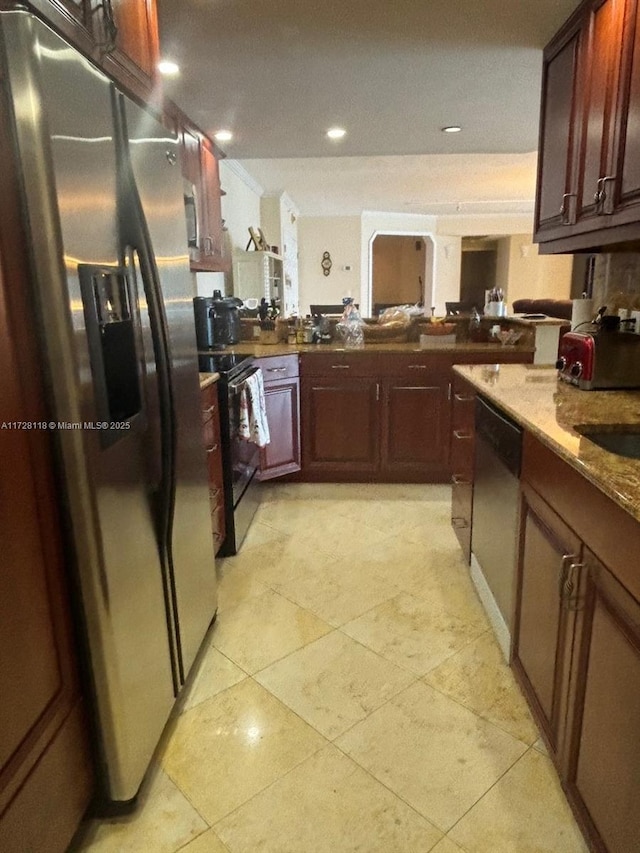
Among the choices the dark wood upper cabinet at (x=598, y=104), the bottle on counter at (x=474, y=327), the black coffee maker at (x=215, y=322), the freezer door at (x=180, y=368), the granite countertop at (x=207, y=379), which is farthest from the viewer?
the bottle on counter at (x=474, y=327)

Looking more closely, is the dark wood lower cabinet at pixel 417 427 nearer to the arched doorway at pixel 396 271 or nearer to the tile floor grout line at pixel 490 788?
the tile floor grout line at pixel 490 788

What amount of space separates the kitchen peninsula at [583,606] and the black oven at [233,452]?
1.31m

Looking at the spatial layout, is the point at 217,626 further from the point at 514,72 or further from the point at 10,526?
the point at 514,72

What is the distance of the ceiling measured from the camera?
1943mm

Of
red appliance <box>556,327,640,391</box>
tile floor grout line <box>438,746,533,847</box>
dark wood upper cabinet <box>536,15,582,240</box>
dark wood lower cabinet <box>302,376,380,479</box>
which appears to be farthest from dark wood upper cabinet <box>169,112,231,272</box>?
tile floor grout line <box>438,746,533,847</box>

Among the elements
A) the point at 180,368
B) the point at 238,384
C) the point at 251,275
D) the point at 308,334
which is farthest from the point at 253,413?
the point at 251,275

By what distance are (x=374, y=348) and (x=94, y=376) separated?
2481 mm

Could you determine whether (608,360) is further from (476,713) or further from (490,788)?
(490,788)

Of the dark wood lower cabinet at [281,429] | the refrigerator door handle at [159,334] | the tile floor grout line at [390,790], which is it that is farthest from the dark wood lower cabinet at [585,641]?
the dark wood lower cabinet at [281,429]

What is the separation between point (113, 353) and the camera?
1.30 metres

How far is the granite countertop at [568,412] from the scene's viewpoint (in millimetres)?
1132

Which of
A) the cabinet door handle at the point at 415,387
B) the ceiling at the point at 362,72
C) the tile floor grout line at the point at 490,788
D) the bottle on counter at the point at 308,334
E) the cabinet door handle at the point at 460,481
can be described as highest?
the ceiling at the point at 362,72

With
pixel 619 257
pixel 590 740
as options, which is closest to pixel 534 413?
pixel 590 740

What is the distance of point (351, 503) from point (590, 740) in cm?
227
